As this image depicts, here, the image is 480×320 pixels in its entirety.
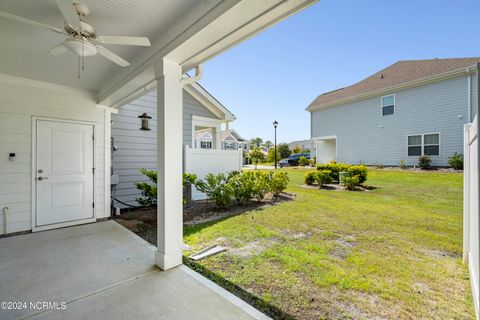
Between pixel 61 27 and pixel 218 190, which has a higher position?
pixel 61 27

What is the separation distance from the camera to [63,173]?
4.34 metres

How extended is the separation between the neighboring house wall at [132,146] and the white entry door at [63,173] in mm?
882

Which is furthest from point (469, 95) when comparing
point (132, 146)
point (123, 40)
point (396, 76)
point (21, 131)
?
point (21, 131)

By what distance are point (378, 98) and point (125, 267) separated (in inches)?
569

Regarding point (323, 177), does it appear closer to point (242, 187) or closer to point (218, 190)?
point (242, 187)

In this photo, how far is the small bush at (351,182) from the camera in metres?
7.50

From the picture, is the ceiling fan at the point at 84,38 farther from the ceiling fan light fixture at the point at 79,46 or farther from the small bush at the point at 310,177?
the small bush at the point at 310,177

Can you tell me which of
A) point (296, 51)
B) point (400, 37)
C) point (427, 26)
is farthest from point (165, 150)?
point (400, 37)

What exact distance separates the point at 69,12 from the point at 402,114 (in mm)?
13999

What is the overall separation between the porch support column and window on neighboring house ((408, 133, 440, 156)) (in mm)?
12492

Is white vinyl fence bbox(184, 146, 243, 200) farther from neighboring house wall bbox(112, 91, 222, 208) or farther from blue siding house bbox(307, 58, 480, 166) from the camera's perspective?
blue siding house bbox(307, 58, 480, 166)

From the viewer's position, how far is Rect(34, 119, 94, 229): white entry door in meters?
4.11

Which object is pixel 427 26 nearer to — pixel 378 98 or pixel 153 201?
pixel 378 98

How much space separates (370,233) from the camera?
365 centimetres
